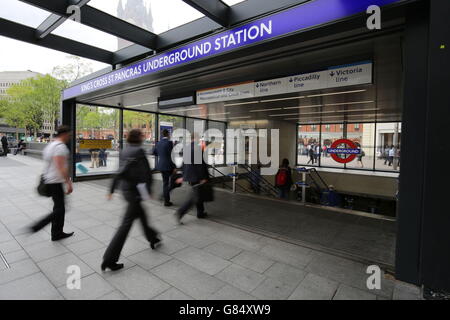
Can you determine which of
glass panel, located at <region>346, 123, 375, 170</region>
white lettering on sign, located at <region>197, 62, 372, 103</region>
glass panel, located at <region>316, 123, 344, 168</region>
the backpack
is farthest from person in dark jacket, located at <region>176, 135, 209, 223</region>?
glass panel, located at <region>346, 123, 375, 170</region>

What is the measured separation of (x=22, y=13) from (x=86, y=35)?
114 cm

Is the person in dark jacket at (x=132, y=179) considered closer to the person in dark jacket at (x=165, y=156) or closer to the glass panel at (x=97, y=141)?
the person in dark jacket at (x=165, y=156)

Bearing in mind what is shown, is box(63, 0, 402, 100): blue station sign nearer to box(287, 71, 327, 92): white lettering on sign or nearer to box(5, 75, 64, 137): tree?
box(287, 71, 327, 92): white lettering on sign

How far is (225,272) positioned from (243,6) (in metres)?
4.00

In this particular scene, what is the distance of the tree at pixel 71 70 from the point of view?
19.2m

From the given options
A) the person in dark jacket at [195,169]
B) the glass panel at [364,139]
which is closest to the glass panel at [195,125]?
the glass panel at [364,139]

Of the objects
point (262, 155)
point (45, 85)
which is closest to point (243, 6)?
point (262, 155)

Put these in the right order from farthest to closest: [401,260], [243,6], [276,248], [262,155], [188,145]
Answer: [262,155]
[188,145]
[243,6]
[276,248]
[401,260]

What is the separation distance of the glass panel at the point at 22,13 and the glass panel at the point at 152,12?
1.21 meters

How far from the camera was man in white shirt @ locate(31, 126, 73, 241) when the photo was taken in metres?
3.33

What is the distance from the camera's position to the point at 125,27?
15.8ft

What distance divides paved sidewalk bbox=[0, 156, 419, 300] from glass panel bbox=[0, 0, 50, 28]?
3967 millimetres

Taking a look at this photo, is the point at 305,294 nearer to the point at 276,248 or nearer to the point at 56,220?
the point at 276,248

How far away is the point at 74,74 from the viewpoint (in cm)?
1948
